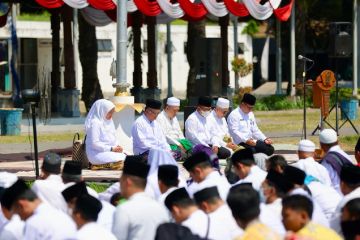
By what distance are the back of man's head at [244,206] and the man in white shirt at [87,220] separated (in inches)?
39.3

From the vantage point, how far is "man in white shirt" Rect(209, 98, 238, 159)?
21.8 m

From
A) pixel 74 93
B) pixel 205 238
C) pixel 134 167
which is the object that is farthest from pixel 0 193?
pixel 74 93

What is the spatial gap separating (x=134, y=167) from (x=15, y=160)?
44.2ft

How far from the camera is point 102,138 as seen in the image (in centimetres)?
2117

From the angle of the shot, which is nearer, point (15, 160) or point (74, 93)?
point (15, 160)

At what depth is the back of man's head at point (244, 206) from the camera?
9922 millimetres

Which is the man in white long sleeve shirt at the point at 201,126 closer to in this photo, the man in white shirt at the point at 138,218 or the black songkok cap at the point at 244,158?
the black songkok cap at the point at 244,158

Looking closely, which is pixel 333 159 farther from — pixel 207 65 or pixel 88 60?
pixel 88 60

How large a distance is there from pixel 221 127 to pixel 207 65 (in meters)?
9.29

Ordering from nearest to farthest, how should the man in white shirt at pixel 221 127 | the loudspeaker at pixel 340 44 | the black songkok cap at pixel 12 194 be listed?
the black songkok cap at pixel 12 194
the man in white shirt at pixel 221 127
the loudspeaker at pixel 340 44

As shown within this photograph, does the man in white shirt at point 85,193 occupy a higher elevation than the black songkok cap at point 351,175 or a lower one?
lower

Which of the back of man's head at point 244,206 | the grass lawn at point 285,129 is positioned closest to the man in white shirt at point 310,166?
the back of man's head at point 244,206

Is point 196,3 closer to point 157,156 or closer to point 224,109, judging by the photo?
point 224,109

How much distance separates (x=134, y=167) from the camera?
12.0m
